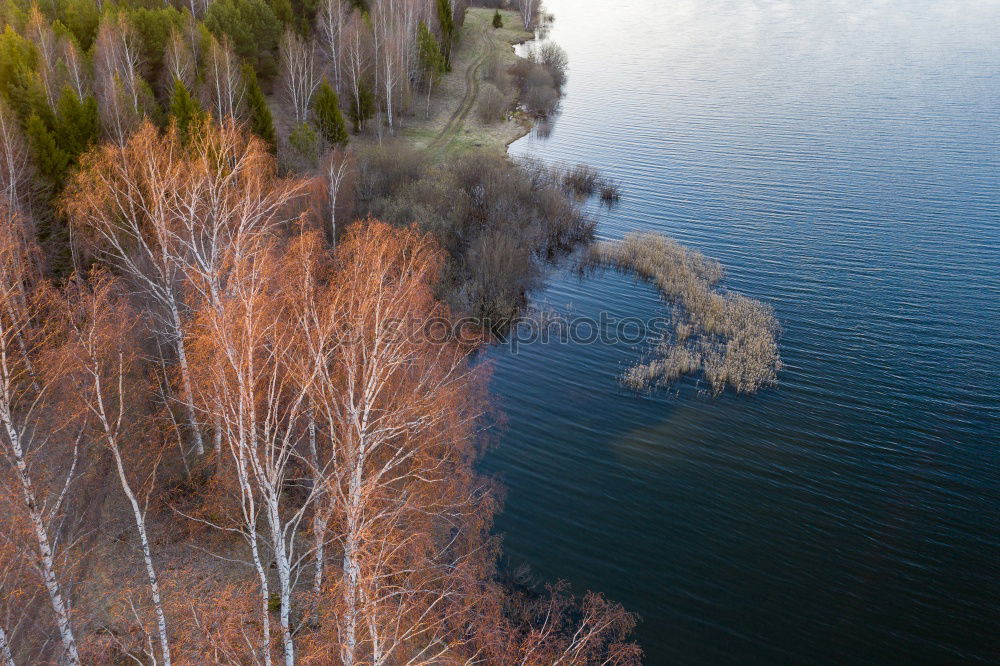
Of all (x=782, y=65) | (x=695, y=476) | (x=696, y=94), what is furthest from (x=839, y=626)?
(x=782, y=65)

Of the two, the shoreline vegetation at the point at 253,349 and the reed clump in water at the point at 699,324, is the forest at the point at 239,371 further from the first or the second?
the reed clump in water at the point at 699,324

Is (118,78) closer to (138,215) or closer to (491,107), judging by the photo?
(138,215)

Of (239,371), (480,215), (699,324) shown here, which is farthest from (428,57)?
(239,371)

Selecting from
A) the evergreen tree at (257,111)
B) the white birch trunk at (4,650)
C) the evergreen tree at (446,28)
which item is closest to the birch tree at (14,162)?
the evergreen tree at (257,111)

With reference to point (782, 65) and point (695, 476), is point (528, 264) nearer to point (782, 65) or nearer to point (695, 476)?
point (695, 476)

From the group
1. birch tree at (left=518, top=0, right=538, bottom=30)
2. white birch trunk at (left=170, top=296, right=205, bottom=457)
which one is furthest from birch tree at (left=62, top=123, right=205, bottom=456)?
birch tree at (left=518, top=0, right=538, bottom=30)
